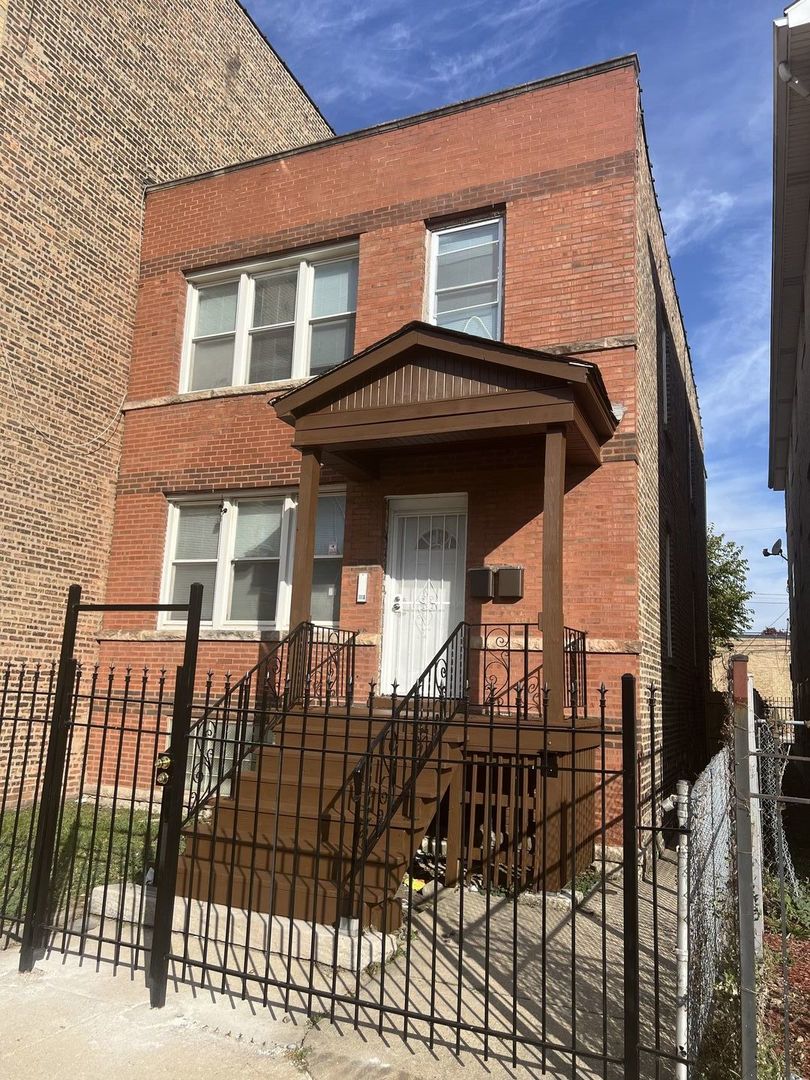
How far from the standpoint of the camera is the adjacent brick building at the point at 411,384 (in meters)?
7.51

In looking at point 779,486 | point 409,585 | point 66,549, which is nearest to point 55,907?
point 409,585

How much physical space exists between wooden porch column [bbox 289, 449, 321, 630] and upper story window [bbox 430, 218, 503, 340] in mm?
2608

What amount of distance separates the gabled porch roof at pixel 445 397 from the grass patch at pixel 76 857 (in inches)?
162

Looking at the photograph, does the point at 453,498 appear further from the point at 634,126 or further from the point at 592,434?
the point at 634,126

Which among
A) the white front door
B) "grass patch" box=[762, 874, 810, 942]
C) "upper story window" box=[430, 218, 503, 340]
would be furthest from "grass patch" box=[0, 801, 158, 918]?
"upper story window" box=[430, 218, 503, 340]

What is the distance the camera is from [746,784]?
3.12 m

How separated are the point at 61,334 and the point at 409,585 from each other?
18.4ft

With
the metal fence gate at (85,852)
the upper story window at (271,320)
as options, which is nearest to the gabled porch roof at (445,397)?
the upper story window at (271,320)

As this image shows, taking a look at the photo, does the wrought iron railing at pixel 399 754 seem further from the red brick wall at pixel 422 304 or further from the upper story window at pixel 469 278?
the upper story window at pixel 469 278

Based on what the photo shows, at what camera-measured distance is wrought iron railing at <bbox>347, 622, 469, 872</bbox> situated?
4324 millimetres

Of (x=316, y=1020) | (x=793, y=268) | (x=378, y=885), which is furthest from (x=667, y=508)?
(x=316, y=1020)

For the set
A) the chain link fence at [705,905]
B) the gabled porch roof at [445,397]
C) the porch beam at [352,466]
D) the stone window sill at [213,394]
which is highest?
the stone window sill at [213,394]

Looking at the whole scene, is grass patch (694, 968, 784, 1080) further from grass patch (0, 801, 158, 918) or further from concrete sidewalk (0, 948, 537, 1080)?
grass patch (0, 801, 158, 918)

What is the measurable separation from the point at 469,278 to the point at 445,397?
2.74 meters
